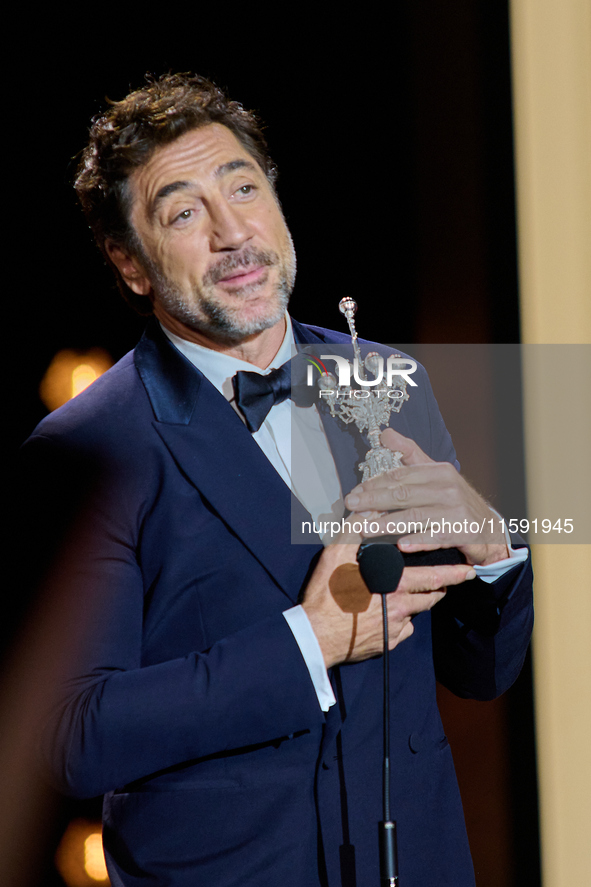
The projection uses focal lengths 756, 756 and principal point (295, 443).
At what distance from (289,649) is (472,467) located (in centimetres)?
98

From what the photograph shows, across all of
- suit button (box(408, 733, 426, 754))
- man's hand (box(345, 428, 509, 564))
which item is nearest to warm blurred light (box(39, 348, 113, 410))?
man's hand (box(345, 428, 509, 564))

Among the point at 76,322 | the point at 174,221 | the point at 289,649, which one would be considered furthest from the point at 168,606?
the point at 76,322

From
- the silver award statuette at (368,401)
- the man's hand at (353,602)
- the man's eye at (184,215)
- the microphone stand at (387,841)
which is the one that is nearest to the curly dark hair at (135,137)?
the man's eye at (184,215)

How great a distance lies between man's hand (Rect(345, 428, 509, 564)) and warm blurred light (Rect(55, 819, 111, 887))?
1681 mm

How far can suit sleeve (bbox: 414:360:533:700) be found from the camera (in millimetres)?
1232

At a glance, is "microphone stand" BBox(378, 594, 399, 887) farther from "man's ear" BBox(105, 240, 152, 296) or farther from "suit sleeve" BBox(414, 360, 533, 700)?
"man's ear" BBox(105, 240, 152, 296)

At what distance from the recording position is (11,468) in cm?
198

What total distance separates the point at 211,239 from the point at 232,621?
0.65 meters

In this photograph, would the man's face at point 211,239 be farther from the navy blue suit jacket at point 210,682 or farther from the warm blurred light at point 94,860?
the warm blurred light at point 94,860

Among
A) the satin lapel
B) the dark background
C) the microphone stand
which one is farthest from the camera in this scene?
the dark background

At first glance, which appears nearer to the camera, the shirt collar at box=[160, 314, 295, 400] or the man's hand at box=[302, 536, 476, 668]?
the man's hand at box=[302, 536, 476, 668]

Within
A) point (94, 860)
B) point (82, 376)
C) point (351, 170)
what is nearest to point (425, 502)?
point (351, 170)

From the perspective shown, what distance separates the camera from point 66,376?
211cm

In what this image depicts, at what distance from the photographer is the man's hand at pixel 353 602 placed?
1069mm
